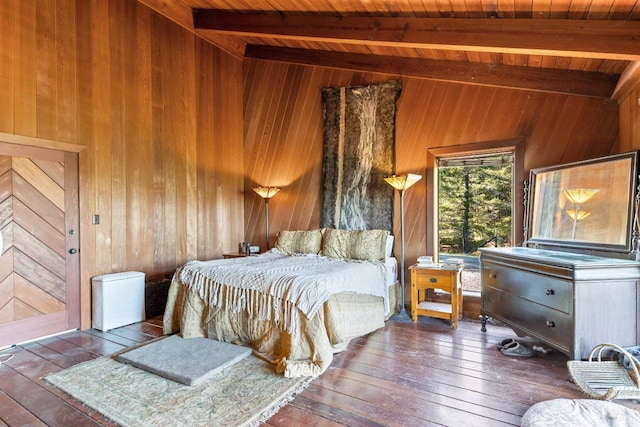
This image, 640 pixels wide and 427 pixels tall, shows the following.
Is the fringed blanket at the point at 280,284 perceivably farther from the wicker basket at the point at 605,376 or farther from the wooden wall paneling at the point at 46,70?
the wooden wall paneling at the point at 46,70

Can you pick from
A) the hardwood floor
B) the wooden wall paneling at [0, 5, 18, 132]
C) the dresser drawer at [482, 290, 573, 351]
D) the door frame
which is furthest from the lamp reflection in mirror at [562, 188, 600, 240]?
the wooden wall paneling at [0, 5, 18, 132]

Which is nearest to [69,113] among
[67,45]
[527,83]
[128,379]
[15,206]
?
[67,45]

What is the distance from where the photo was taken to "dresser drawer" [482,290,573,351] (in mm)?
2410

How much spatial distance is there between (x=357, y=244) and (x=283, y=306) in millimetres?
1525

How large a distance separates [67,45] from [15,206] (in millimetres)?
1695

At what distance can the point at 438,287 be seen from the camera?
11.8ft

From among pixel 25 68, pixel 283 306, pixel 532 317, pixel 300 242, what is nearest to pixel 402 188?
pixel 300 242

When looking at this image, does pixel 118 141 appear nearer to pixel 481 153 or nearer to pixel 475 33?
pixel 475 33

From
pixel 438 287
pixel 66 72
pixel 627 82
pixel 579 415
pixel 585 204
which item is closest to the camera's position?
pixel 579 415

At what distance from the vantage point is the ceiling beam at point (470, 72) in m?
3.17

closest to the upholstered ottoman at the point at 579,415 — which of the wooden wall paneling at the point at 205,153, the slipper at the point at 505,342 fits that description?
the slipper at the point at 505,342

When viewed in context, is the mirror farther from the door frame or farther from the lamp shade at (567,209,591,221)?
the door frame

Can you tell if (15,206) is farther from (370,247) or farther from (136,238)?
(370,247)

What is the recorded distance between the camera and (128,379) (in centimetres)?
244
